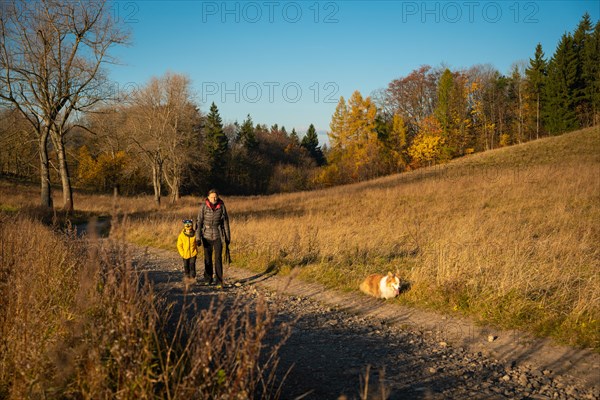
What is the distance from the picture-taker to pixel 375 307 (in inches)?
269

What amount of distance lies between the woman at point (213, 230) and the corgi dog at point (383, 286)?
3.16 m

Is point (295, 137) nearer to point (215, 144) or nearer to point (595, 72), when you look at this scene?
point (215, 144)

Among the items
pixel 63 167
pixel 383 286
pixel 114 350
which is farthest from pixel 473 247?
pixel 63 167

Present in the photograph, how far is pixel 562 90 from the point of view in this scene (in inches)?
1895

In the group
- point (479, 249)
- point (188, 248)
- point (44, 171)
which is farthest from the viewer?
point (44, 171)

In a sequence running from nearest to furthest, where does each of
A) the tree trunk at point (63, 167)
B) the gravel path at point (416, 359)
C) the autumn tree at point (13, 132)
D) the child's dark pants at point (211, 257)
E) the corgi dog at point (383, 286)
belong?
the gravel path at point (416, 359) → the corgi dog at point (383, 286) → the child's dark pants at point (211, 257) → the autumn tree at point (13, 132) → the tree trunk at point (63, 167)

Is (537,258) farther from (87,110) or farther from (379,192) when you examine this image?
(87,110)

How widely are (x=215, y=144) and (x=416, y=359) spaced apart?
57.0m

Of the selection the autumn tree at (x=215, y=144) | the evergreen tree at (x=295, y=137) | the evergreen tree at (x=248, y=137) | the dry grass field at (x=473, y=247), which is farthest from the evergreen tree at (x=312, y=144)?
the dry grass field at (x=473, y=247)

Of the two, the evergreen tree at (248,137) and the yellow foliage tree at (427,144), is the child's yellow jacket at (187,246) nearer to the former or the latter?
the yellow foliage tree at (427,144)

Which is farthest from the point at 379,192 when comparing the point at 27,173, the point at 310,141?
the point at 310,141

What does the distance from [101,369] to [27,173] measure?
191 feet

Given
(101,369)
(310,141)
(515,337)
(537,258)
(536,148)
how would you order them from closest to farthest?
(101,369) < (515,337) < (537,258) < (536,148) < (310,141)

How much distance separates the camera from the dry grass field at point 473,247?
587 cm
